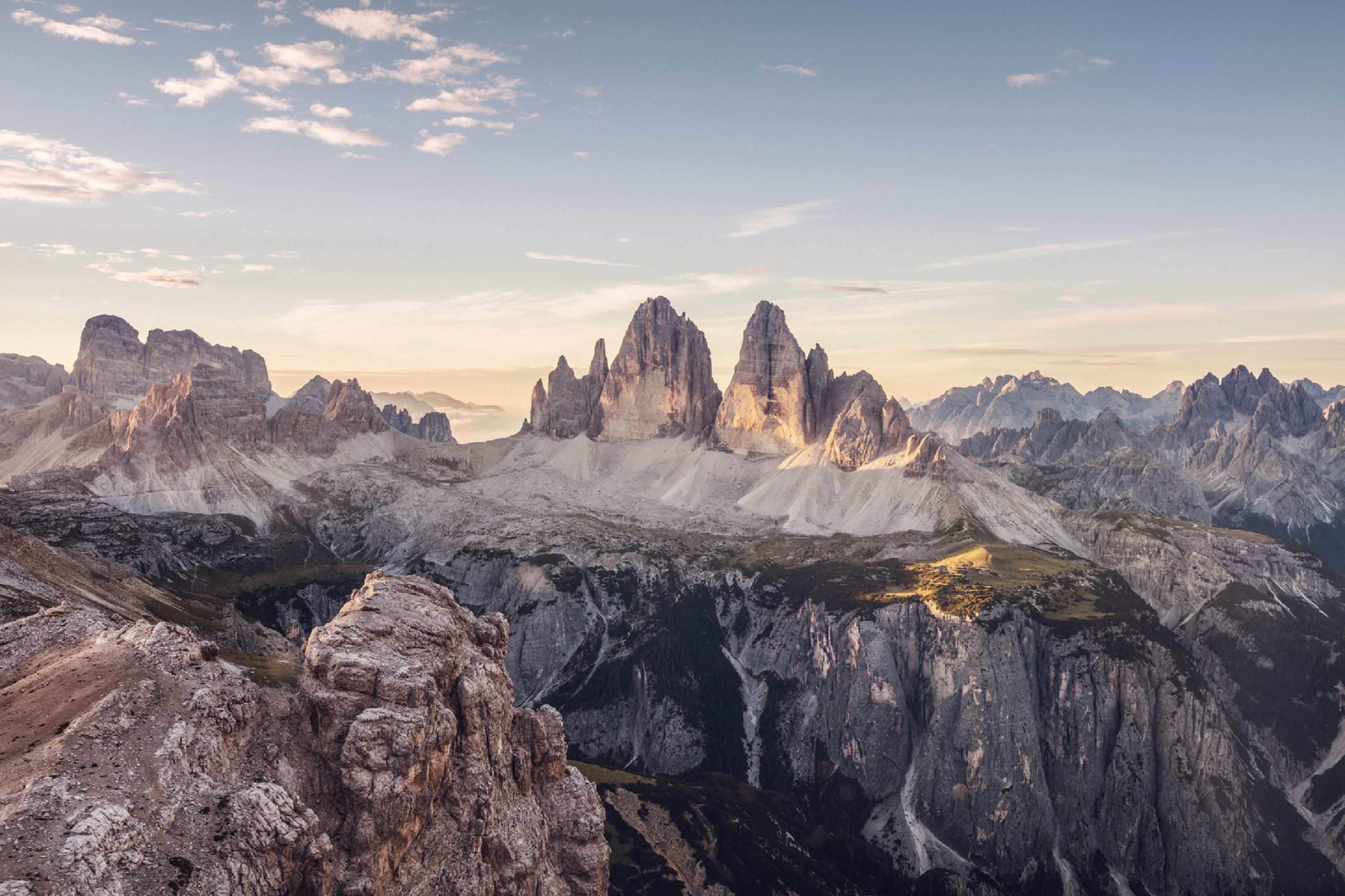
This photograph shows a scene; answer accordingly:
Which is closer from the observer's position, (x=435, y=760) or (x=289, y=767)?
(x=289, y=767)

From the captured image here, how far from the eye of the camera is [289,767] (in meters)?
53.8

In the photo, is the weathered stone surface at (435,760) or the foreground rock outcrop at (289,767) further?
the weathered stone surface at (435,760)

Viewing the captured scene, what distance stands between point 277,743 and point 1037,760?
172380 mm

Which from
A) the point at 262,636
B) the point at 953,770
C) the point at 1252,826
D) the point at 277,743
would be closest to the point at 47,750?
the point at 277,743

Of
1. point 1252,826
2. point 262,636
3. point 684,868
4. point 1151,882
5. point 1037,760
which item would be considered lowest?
point 1151,882

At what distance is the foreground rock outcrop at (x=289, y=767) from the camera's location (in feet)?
140

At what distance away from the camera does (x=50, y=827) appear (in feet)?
133

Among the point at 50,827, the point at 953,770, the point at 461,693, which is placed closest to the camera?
the point at 50,827

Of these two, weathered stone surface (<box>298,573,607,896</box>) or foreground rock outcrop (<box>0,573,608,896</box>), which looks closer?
foreground rock outcrop (<box>0,573,608,896</box>)

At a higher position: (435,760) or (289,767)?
(289,767)

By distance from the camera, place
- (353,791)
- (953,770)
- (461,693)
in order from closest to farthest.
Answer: (353,791) → (461,693) → (953,770)

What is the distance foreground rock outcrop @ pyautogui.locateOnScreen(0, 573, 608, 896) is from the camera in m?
42.6

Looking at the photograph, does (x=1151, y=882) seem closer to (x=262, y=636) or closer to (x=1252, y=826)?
(x=1252, y=826)

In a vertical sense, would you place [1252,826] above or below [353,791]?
below
